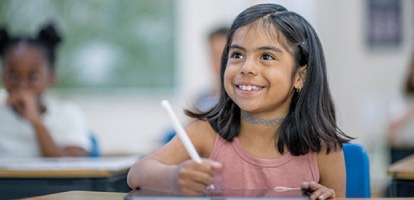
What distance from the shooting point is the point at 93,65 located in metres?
6.64

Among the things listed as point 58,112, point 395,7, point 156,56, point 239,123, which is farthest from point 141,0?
point 239,123

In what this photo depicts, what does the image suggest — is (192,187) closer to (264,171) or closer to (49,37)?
(264,171)

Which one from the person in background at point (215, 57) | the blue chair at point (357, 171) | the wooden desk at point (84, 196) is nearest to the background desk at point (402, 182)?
the blue chair at point (357, 171)

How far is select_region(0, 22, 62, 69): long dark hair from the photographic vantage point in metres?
3.51

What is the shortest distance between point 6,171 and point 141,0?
4.15m

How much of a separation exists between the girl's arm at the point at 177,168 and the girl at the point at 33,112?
154cm

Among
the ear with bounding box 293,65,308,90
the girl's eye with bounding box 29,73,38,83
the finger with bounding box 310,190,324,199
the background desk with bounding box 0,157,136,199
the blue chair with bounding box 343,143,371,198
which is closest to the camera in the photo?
the finger with bounding box 310,190,324,199

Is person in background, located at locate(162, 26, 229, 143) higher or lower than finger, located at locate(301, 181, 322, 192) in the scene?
lower

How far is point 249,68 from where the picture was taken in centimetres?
175

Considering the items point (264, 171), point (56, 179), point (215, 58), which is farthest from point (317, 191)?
point (215, 58)

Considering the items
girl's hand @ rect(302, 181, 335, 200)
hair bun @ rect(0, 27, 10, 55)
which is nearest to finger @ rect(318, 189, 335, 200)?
girl's hand @ rect(302, 181, 335, 200)

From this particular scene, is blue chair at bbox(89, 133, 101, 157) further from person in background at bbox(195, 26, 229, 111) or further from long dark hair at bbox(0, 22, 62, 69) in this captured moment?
person in background at bbox(195, 26, 229, 111)

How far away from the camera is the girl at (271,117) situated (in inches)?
70.0

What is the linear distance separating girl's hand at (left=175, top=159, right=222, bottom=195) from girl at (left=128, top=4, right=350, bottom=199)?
25cm
